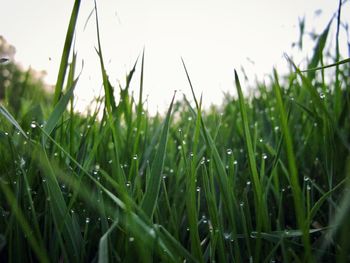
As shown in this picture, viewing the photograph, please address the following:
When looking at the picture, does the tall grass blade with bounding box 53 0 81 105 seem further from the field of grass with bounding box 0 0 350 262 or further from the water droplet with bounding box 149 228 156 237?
the water droplet with bounding box 149 228 156 237

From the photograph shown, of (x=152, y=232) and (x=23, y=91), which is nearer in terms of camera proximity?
(x=152, y=232)

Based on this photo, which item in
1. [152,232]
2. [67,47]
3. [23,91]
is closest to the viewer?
[152,232]

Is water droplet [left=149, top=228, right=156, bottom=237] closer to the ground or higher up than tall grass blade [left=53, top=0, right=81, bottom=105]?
closer to the ground

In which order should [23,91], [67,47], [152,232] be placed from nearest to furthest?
1. [152,232]
2. [67,47]
3. [23,91]

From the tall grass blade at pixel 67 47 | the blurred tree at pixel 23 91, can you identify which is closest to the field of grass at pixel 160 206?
the tall grass blade at pixel 67 47

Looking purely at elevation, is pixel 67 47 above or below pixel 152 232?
above

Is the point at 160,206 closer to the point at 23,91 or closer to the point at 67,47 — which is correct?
the point at 67,47

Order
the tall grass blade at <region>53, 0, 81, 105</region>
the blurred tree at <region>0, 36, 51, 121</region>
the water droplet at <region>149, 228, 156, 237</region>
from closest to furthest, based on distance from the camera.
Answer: the water droplet at <region>149, 228, 156, 237</region>
the tall grass blade at <region>53, 0, 81, 105</region>
the blurred tree at <region>0, 36, 51, 121</region>

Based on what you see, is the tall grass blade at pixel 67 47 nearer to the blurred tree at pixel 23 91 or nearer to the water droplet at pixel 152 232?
the blurred tree at pixel 23 91

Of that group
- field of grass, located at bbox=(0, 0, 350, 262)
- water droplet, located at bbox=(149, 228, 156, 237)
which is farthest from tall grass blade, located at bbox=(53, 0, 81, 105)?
water droplet, located at bbox=(149, 228, 156, 237)

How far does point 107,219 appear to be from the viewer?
714mm

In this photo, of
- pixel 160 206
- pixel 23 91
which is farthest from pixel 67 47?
pixel 23 91

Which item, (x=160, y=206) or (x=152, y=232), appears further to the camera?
(x=160, y=206)

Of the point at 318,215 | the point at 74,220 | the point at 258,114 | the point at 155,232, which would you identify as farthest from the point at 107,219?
the point at 258,114
